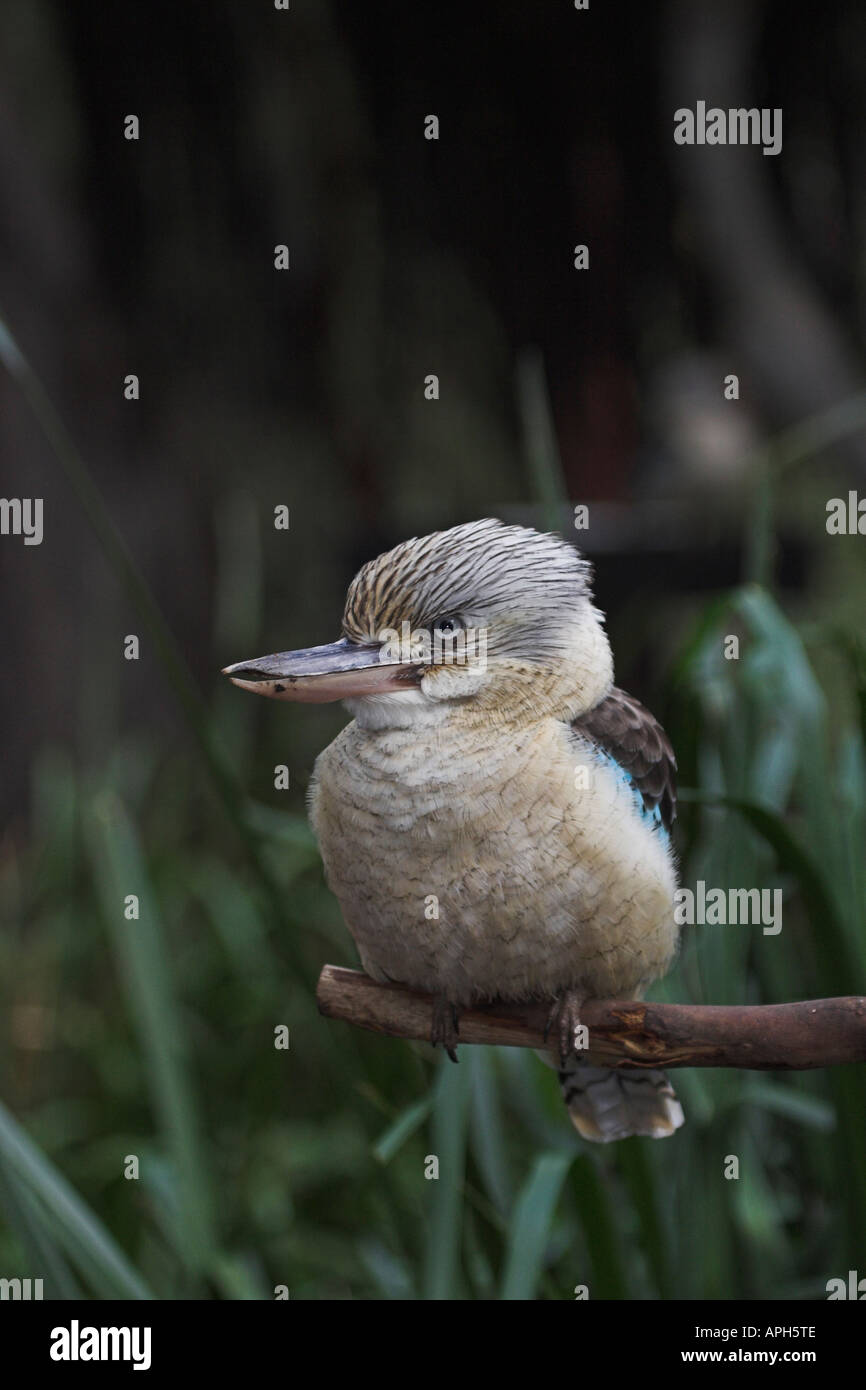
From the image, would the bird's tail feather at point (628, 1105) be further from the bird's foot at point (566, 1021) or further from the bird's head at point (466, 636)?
the bird's head at point (466, 636)

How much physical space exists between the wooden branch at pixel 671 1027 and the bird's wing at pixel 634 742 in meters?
0.14

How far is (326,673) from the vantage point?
606 millimetres

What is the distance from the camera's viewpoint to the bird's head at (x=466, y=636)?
65cm

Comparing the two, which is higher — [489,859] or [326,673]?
[326,673]

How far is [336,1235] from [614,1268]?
3.18 ft

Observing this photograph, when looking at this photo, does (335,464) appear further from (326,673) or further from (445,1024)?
(326,673)

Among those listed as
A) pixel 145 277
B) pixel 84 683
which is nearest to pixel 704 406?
pixel 145 277

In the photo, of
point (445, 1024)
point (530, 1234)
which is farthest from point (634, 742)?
point (530, 1234)

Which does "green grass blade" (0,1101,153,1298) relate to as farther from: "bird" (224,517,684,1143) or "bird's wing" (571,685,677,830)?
"bird's wing" (571,685,677,830)

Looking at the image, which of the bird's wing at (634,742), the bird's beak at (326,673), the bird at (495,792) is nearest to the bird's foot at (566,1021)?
the bird at (495,792)

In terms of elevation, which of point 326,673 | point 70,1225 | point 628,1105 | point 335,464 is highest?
point 335,464

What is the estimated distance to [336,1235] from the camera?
1980mm

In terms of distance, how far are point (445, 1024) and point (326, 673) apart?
32 cm

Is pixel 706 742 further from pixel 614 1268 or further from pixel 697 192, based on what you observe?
pixel 697 192
